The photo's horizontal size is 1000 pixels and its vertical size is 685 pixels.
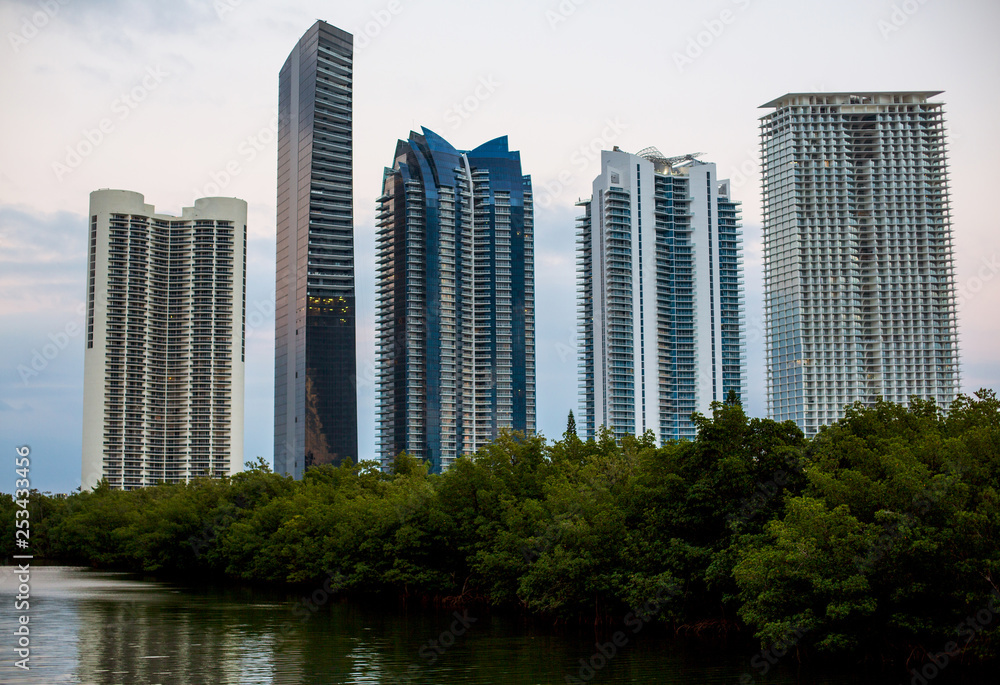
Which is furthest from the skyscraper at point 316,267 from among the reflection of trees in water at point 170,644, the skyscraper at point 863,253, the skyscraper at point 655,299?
the reflection of trees in water at point 170,644

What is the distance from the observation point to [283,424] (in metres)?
176

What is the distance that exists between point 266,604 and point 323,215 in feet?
411

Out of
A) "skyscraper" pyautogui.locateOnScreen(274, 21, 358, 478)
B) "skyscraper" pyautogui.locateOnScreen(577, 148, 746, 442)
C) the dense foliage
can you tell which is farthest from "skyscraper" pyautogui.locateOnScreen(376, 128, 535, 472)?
the dense foliage

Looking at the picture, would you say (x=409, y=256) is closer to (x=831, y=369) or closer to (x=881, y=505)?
(x=831, y=369)

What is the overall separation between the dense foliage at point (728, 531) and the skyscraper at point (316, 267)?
→ 342 feet

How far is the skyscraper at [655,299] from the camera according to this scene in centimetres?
15762

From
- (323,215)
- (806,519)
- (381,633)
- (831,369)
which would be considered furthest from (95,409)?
(806,519)

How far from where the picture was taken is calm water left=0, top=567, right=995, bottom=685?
30.9 metres

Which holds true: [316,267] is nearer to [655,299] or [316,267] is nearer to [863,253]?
[655,299]

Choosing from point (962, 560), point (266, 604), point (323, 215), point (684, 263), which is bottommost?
point (266, 604)

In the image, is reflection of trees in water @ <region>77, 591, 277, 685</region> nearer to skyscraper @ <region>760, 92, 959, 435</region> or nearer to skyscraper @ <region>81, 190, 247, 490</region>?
skyscraper @ <region>81, 190, 247, 490</region>

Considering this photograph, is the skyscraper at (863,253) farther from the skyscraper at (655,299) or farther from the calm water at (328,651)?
the calm water at (328,651)

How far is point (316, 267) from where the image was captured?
6885 inches

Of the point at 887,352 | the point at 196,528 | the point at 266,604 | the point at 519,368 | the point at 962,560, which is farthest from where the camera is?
the point at 519,368
